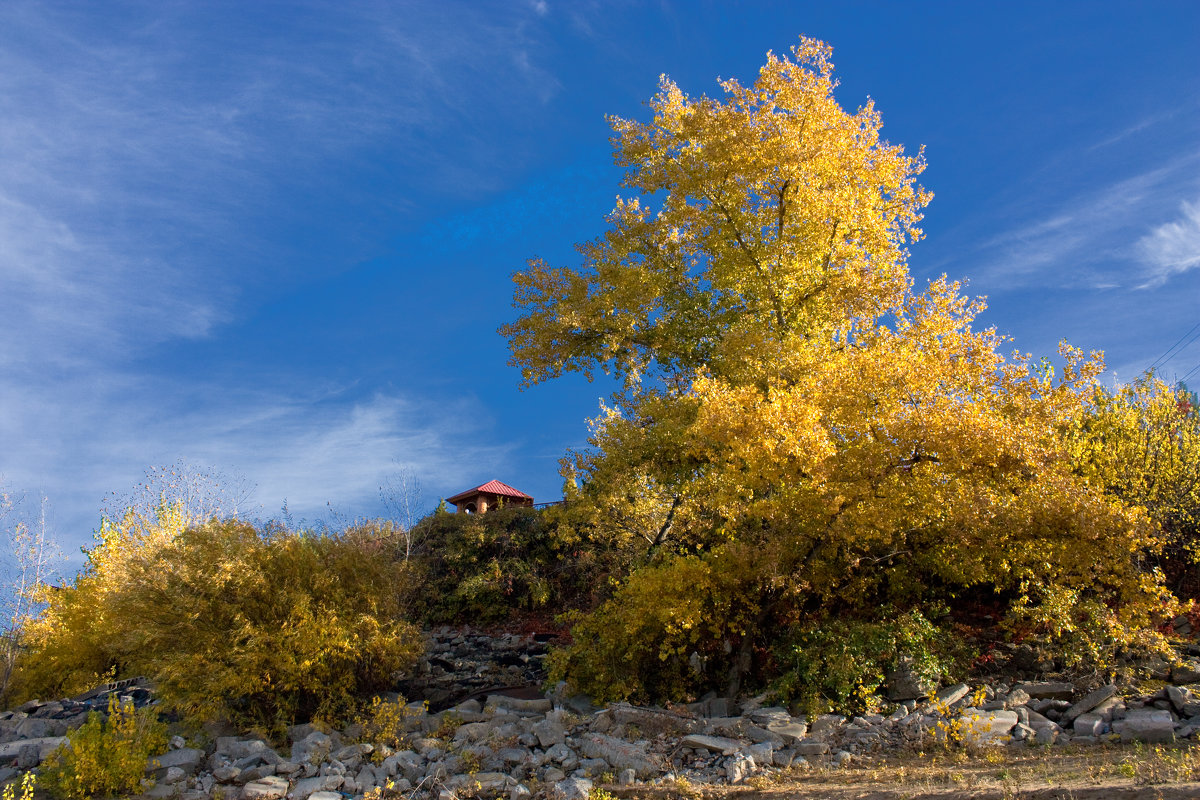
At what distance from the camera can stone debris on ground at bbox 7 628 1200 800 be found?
8875 millimetres

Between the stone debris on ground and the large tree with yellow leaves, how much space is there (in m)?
1.10

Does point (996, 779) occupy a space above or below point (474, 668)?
below

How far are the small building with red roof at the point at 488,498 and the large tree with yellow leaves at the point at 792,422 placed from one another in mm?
10976

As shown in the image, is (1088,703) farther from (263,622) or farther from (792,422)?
(263,622)

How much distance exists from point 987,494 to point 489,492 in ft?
69.4

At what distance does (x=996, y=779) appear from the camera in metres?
7.69

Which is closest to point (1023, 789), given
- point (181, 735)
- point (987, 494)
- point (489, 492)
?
point (987, 494)

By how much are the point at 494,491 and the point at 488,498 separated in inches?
14.4

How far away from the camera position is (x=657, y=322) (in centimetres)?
1773

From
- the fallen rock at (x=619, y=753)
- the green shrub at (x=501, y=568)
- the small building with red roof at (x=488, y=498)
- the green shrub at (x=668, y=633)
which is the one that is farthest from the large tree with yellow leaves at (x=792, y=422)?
the small building with red roof at (x=488, y=498)

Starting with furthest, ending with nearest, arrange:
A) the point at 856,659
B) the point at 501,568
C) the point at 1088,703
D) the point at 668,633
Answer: the point at 501,568 < the point at 668,633 < the point at 856,659 < the point at 1088,703

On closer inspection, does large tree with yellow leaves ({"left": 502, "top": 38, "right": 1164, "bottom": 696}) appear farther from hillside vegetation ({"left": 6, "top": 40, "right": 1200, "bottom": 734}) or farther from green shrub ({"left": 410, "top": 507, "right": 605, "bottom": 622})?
green shrub ({"left": 410, "top": 507, "right": 605, "bottom": 622})

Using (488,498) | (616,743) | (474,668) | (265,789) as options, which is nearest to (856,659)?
(616,743)

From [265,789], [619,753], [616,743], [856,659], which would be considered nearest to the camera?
[265,789]
